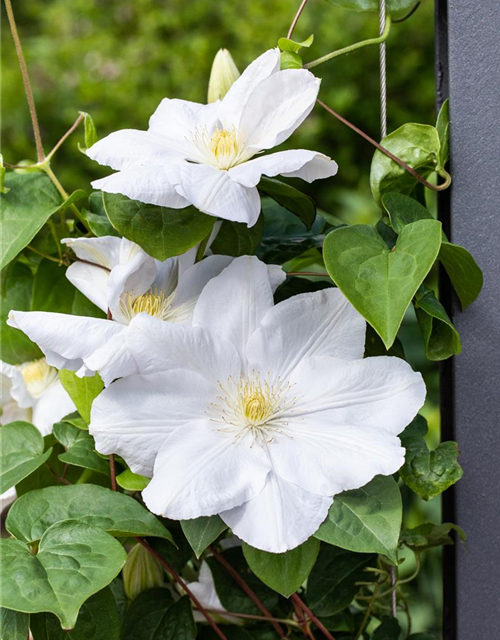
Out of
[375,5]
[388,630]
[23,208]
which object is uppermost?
[375,5]

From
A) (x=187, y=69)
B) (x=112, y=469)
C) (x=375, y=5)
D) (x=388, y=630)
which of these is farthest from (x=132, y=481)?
(x=187, y=69)

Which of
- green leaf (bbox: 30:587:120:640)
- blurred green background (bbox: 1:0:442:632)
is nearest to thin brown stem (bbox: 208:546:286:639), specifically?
green leaf (bbox: 30:587:120:640)

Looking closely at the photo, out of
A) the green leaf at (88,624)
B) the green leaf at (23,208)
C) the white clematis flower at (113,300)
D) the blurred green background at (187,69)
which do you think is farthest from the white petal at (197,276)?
the blurred green background at (187,69)

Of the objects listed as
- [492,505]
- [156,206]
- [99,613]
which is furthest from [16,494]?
[492,505]

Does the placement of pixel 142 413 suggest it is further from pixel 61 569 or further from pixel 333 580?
pixel 333 580

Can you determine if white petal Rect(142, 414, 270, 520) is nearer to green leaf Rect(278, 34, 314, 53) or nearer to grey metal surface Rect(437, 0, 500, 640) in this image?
grey metal surface Rect(437, 0, 500, 640)

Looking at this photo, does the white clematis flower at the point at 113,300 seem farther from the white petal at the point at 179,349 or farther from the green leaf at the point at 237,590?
the green leaf at the point at 237,590
